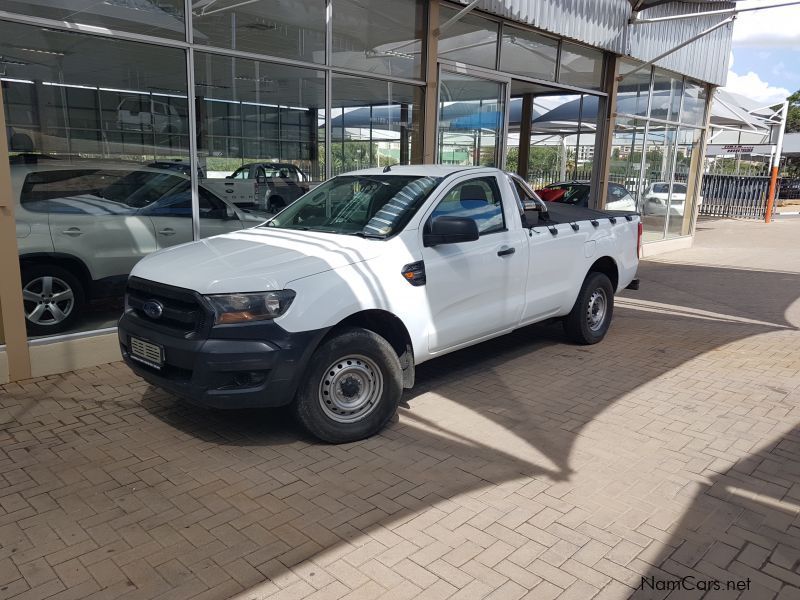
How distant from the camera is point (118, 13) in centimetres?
619

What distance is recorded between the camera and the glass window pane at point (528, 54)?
1065cm

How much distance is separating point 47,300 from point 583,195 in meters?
11.2

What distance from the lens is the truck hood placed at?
13.3ft

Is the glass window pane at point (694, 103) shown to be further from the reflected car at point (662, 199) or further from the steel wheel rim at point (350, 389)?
the steel wheel rim at point (350, 389)

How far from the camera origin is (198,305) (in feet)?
13.3

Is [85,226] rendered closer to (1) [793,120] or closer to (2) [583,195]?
(2) [583,195]

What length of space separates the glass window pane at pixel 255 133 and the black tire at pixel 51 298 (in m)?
1.49

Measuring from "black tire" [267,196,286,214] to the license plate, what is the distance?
3841 mm

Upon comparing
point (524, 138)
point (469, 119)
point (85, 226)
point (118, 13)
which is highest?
point (118, 13)

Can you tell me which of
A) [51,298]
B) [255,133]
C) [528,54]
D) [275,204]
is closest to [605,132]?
[528,54]

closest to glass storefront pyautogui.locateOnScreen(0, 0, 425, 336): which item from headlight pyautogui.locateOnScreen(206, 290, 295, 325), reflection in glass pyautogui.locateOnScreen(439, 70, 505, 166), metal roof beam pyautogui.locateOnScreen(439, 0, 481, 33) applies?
metal roof beam pyautogui.locateOnScreen(439, 0, 481, 33)

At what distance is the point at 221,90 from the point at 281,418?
4105mm

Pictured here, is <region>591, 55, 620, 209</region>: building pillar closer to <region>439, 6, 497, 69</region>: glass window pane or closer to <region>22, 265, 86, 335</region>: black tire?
<region>439, 6, 497, 69</region>: glass window pane

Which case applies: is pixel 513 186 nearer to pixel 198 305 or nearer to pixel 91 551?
pixel 198 305
